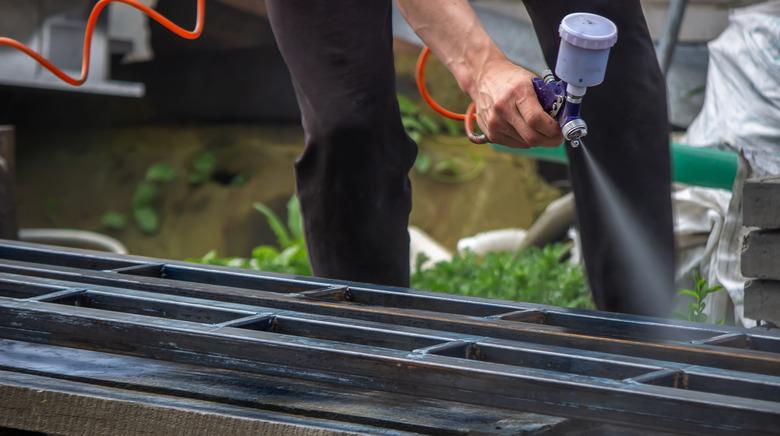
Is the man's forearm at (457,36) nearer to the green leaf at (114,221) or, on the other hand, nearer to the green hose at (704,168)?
the green hose at (704,168)

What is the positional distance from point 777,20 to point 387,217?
1713 millimetres

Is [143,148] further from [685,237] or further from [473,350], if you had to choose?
[473,350]

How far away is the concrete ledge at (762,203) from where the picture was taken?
7.99 ft

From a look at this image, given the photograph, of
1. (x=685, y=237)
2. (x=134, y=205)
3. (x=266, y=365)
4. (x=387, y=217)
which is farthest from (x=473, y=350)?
(x=134, y=205)

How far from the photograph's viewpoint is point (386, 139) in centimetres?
262

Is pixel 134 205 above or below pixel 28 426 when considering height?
below

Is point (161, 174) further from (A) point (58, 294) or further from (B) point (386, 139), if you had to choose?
(A) point (58, 294)

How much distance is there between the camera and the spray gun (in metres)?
1.84

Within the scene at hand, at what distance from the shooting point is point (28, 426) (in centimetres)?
157

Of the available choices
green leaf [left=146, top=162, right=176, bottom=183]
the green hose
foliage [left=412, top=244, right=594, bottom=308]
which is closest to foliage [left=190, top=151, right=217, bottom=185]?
green leaf [left=146, top=162, right=176, bottom=183]

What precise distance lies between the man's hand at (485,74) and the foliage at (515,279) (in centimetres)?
140

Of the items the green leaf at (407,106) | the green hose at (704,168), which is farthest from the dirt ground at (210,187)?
the green hose at (704,168)

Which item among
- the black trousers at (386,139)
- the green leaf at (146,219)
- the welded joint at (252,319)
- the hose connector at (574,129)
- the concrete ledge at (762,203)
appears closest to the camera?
the welded joint at (252,319)

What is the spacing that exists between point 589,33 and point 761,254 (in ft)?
2.94
